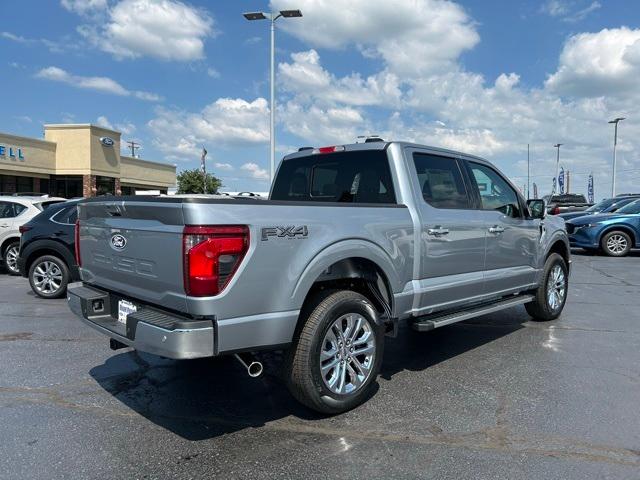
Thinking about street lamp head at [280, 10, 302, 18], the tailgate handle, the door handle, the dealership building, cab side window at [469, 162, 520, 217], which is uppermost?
street lamp head at [280, 10, 302, 18]

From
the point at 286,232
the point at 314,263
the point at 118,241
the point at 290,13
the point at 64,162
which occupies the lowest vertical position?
the point at 314,263

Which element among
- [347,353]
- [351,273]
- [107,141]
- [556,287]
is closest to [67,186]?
[107,141]

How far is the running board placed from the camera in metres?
4.36

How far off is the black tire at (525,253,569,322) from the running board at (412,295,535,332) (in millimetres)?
661

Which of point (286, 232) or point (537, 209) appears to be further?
point (537, 209)

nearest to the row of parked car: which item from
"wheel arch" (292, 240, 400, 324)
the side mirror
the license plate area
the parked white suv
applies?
the side mirror

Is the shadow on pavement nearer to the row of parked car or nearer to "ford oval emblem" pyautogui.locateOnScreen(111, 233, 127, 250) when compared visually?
"ford oval emblem" pyautogui.locateOnScreen(111, 233, 127, 250)

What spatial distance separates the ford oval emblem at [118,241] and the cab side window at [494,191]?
3384 millimetres

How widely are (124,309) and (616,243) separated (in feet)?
46.4

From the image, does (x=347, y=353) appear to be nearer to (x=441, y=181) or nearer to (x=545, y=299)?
(x=441, y=181)

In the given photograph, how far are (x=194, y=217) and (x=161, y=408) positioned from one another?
5.48 ft

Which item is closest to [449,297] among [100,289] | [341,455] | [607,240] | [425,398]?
[425,398]

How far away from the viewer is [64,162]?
31234mm

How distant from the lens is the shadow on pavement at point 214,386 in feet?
12.2
